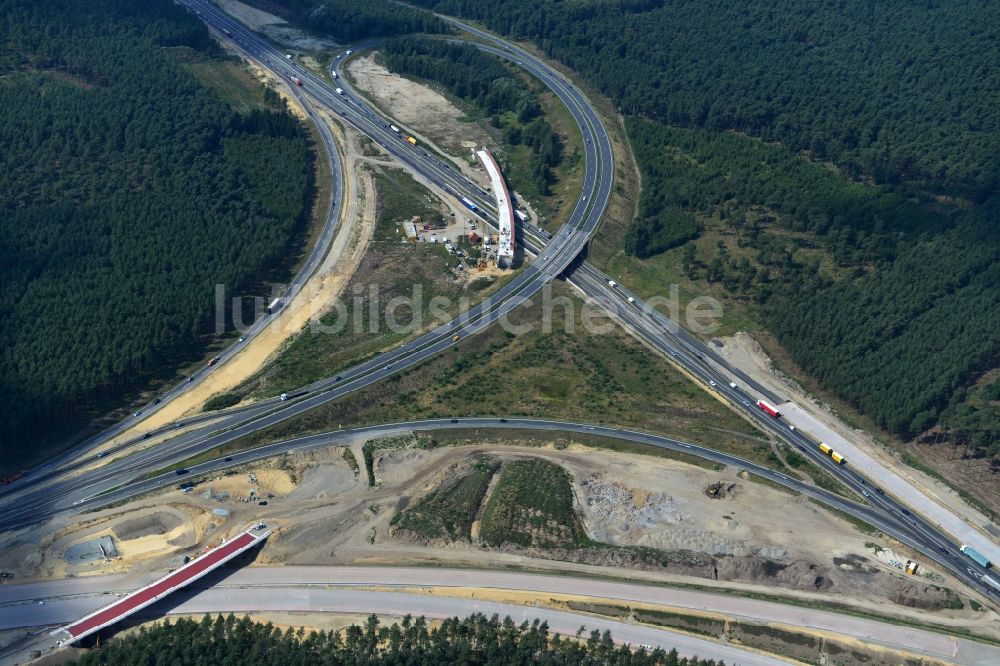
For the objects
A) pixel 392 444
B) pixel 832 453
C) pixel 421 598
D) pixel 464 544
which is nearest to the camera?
pixel 421 598

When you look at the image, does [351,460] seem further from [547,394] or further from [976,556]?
[976,556]

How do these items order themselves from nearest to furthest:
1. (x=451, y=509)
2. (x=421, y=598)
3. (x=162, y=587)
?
1. (x=162, y=587)
2. (x=421, y=598)
3. (x=451, y=509)

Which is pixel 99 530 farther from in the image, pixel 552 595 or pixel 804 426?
pixel 804 426

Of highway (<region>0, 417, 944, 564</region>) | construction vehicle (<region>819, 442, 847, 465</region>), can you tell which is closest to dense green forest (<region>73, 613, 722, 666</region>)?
highway (<region>0, 417, 944, 564</region>)

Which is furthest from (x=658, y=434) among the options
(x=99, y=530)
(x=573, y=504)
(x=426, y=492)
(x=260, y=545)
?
(x=99, y=530)

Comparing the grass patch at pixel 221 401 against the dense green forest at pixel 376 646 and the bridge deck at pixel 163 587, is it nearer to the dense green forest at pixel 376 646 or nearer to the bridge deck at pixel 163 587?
the bridge deck at pixel 163 587

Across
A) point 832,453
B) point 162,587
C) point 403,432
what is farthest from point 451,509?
point 832,453

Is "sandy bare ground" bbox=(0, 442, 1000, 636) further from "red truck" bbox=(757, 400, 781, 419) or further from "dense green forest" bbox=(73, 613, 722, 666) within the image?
"red truck" bbox=(757, 400, 781, 419)
